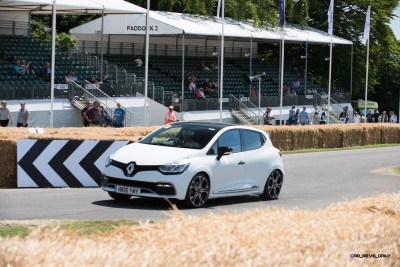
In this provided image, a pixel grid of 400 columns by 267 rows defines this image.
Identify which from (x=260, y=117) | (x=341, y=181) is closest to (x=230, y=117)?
(x=260, y=117)

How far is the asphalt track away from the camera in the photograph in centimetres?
1497

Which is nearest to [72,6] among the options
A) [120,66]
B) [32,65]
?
[32,65]

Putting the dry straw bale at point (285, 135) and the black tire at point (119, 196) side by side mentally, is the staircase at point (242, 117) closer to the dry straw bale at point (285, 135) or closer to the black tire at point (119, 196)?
the dry straw bale at point (285, 135)

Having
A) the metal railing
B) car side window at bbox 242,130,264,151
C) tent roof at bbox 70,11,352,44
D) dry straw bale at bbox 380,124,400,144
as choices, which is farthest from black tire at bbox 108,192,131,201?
dry straw bale at bbox 380,124,400,144

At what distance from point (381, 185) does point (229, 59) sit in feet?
130

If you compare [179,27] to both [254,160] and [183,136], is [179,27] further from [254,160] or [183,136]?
[183,136]

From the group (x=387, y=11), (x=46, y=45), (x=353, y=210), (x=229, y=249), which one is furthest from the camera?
(x=387, y=11)

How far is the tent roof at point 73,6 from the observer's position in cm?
3706

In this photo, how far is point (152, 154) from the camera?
16453 millimetres

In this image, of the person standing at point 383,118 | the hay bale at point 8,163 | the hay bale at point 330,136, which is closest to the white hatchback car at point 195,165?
the hay bale at point 8,163

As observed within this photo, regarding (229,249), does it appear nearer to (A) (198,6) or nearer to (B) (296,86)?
(A) (198,6)

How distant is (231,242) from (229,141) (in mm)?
11219

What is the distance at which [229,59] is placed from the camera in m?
62.7

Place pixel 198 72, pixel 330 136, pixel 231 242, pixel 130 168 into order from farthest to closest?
1. pixel 198 72
2. pixel 330 136
3. pixel 130 168
4. pixel 231 242
